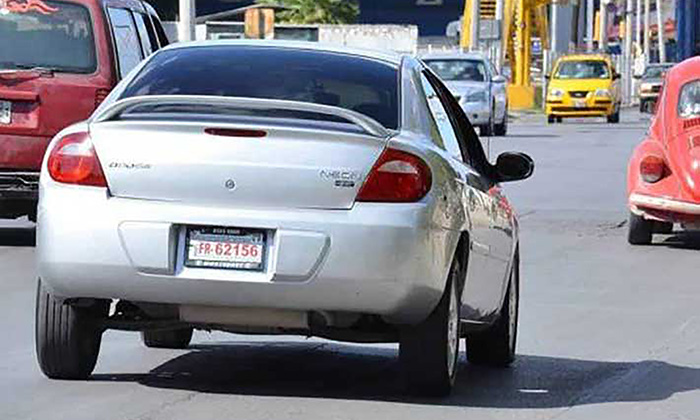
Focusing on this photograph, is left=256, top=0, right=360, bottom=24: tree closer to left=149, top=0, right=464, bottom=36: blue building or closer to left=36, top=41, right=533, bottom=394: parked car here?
left=149, top=0, right=464, bottom=36: blue building

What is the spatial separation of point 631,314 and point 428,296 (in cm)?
463

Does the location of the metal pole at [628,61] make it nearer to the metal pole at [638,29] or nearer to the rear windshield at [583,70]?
the metal pole at [638,29]

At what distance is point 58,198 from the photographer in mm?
8109

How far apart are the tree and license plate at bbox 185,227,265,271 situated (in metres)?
70.4

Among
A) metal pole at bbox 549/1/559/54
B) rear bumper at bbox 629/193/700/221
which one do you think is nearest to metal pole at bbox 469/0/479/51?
metal pole at bbox 549/1/559/54

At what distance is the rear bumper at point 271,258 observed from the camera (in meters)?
7.84

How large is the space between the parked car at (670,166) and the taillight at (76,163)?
938 centimetres

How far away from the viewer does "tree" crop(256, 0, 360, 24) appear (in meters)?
78.7

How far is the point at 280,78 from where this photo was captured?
8.86 m

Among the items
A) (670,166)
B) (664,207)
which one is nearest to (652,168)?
(670,166)

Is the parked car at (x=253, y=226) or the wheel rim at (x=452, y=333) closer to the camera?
the parked car at (x=253, y=226)

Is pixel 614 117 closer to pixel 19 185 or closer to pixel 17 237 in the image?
pixel 17 237

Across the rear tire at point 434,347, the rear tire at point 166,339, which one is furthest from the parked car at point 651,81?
the rear tire at point 434,347

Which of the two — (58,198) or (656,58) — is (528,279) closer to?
(58,198)
